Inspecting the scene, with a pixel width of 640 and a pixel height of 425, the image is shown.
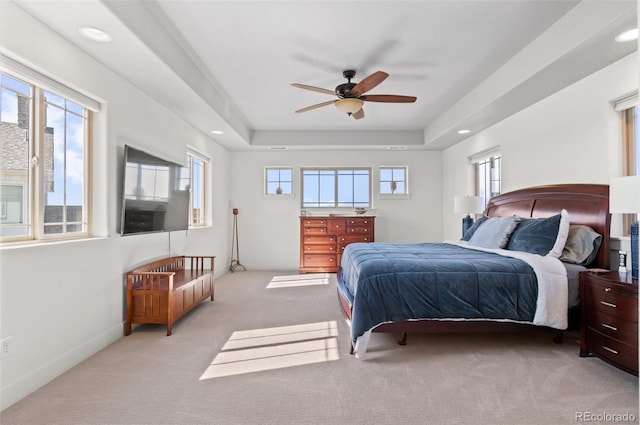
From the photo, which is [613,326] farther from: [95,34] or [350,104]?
[95,34]

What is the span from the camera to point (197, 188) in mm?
5520

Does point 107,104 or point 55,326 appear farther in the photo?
point 107,104

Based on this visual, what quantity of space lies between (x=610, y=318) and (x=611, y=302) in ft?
0.37

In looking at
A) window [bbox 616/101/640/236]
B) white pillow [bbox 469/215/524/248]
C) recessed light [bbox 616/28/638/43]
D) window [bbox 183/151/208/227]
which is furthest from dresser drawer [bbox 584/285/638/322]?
window [bbox 183/151/208/227]

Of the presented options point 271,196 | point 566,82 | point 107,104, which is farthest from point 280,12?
point 271,196

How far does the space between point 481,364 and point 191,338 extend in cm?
248

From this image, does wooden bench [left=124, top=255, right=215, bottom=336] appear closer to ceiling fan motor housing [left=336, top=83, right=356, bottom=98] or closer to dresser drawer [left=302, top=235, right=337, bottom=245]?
ceiling fan motor housing [left=336, top=83, right=356, bottom=98]

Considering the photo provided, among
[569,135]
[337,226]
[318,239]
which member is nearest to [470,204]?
[569,135]

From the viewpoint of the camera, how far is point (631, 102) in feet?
9.28

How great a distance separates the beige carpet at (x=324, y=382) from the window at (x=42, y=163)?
110 cm

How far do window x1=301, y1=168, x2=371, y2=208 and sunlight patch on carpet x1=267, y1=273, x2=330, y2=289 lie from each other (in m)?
1.55

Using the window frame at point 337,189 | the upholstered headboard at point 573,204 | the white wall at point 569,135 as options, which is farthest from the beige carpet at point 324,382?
the window frame at point 337,189

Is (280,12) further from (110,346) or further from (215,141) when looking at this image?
(215,141)

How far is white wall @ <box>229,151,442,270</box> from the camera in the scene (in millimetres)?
6852
